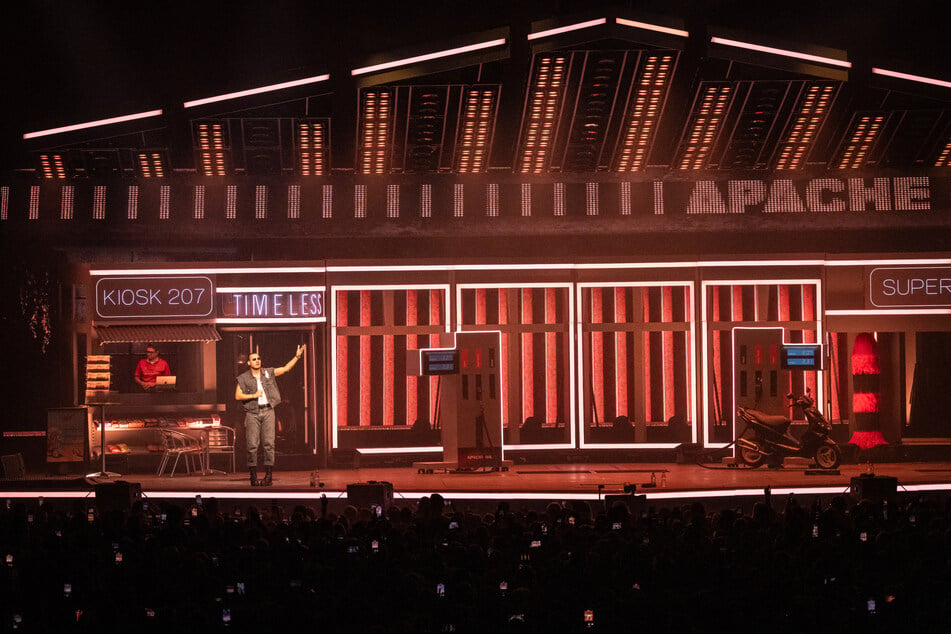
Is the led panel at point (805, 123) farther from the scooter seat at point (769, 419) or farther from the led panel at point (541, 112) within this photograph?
the scooter seat at point (769, 419)

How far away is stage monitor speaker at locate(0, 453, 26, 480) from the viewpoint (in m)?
17.3

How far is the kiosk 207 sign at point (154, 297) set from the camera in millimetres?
18578

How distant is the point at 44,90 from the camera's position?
19.4m

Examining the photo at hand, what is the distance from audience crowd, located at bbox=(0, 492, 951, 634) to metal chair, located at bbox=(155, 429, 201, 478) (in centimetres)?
774

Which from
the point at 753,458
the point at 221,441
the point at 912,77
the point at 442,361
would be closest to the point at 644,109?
the point at 912,77

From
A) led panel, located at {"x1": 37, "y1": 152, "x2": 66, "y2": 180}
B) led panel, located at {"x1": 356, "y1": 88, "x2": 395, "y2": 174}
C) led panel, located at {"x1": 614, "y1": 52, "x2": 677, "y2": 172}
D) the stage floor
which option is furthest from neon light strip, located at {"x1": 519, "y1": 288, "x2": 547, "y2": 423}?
led panel, located at {"x1": 37, "y1": 152, "x2": 66, "y2": 180}

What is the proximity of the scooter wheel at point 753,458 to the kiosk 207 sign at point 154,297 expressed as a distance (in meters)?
9.01

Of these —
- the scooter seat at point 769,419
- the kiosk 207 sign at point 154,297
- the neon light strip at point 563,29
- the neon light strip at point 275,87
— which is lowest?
the scooter seat at point 769,419

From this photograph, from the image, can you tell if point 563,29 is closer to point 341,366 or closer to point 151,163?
point 341,366

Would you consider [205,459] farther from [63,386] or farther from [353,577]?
[353,577]

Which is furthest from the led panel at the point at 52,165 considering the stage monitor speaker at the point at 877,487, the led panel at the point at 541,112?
the stage monitor speaker at the point at 877,487

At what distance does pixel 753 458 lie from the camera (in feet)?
58.2

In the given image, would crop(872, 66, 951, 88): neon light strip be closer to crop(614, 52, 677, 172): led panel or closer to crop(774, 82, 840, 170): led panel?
crop(774, 82, 840, 170): led panel

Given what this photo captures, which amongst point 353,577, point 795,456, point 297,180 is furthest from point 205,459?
point 353,577
